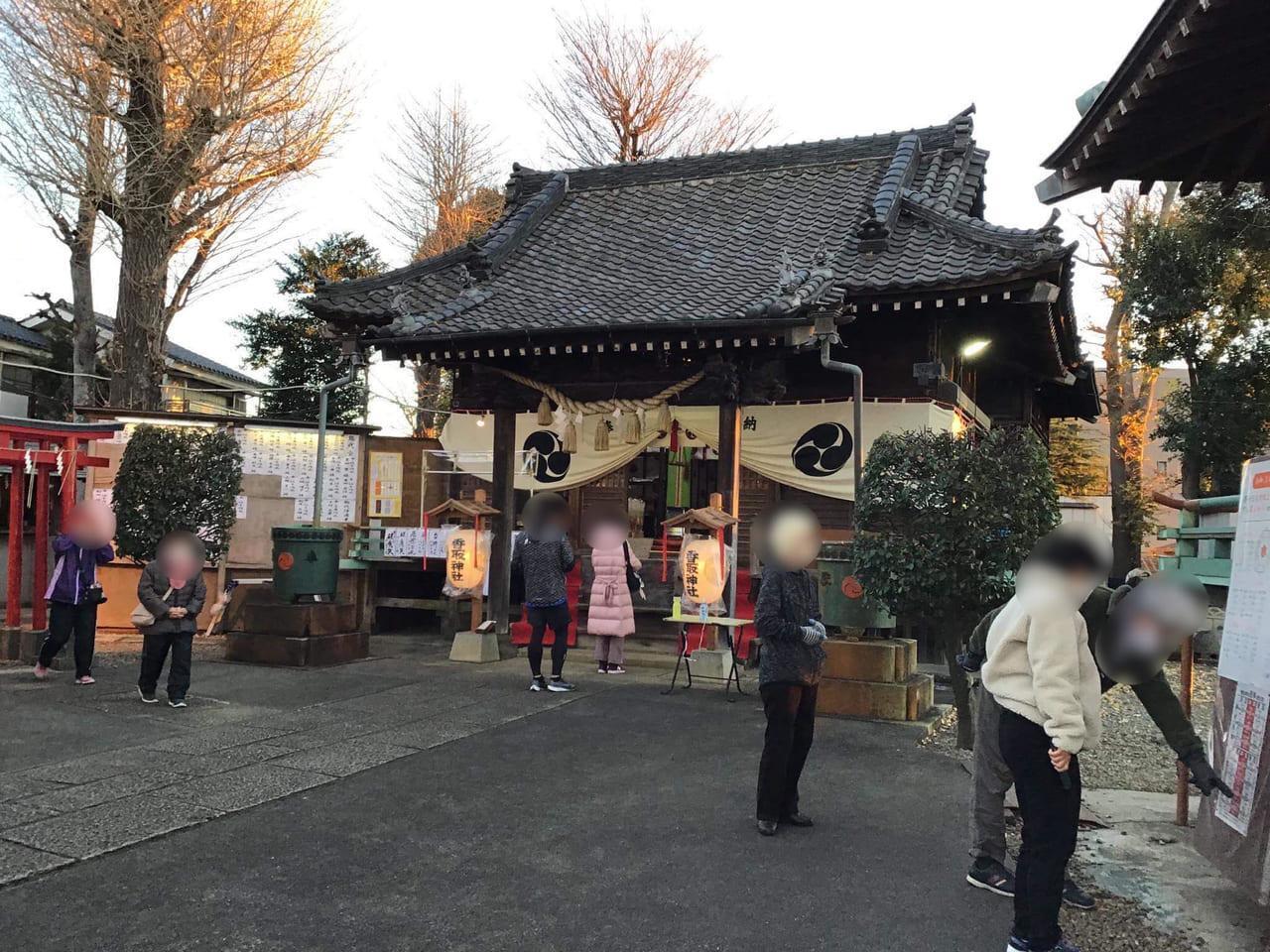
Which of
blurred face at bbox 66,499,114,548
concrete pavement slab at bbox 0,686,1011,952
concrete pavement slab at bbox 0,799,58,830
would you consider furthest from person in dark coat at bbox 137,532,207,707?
concrete pavement slab at bbox 0,686,1011,952

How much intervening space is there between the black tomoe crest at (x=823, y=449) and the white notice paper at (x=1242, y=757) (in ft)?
20.6

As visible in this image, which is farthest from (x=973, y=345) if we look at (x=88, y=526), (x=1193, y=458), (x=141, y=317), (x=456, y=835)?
(x=141, y=317)

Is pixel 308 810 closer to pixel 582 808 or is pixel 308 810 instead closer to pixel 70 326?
pixel 582 808

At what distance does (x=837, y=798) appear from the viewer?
5.12 meters

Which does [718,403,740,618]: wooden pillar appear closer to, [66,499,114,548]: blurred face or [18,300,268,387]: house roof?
[66,499,114,548]: blurred face

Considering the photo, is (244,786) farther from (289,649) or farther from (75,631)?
(289,649)

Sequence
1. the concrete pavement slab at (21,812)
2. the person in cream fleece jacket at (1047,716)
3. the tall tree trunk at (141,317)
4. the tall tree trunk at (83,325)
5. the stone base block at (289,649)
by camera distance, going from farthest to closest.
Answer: the tall tree trunk at (83,325) < the tall tree trunk at (141,317) < the stone base block at (289,649) < the concrete pavement slab at (21,812) < the person in cream fleece jacket at (1047,716)

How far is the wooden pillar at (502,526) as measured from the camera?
10.6 metres

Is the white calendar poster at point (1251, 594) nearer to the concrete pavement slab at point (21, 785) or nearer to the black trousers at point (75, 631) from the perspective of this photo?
the concrete pavement slab at point (21, 785)

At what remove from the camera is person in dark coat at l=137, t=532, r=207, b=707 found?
23.2 feet

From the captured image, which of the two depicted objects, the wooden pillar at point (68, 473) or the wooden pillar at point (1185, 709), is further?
the wooden pillar at point (68, 473)

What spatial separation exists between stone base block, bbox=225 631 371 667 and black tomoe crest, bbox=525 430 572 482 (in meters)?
3.21

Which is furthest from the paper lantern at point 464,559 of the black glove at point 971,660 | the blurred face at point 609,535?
the black glove at point 971,660

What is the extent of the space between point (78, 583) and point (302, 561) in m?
2.18
